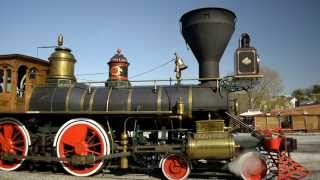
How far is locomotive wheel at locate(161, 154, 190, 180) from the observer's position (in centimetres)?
720

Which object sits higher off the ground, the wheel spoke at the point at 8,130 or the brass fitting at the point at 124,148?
the wheel spoke at the point at 8,130

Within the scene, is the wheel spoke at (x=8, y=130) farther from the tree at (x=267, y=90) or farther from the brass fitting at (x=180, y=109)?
the tree at (x=267, y=90)

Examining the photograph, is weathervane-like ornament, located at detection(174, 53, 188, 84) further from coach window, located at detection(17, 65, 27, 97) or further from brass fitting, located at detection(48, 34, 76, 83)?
coach window, located at detection(17, 65, 27, 97)

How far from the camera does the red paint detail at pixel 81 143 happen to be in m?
7.81

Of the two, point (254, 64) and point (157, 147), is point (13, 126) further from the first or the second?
point (254, 64)

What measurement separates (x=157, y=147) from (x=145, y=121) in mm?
993

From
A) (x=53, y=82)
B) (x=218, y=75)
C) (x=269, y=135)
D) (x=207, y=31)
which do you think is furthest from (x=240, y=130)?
(x=53, y=82)

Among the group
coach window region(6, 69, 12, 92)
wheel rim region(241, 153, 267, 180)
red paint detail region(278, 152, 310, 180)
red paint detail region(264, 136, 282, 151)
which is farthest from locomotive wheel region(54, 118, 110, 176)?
red paint detail region(278, 152, 310, 180)

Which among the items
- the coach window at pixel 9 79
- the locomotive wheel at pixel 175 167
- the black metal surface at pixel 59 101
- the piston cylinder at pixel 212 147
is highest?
the coach window at pixel 9 79

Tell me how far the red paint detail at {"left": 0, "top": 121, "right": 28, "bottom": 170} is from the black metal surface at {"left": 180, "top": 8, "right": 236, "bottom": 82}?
15.8 ft

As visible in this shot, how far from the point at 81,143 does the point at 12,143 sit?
1.97 metres

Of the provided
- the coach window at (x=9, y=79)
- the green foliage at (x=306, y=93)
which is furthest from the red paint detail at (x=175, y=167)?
the green foliage at (x=306, y=93)

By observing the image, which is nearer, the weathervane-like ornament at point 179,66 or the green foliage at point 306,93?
the weathervane-like ornament at point 179,66

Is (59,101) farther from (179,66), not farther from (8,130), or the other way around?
(179,66)
